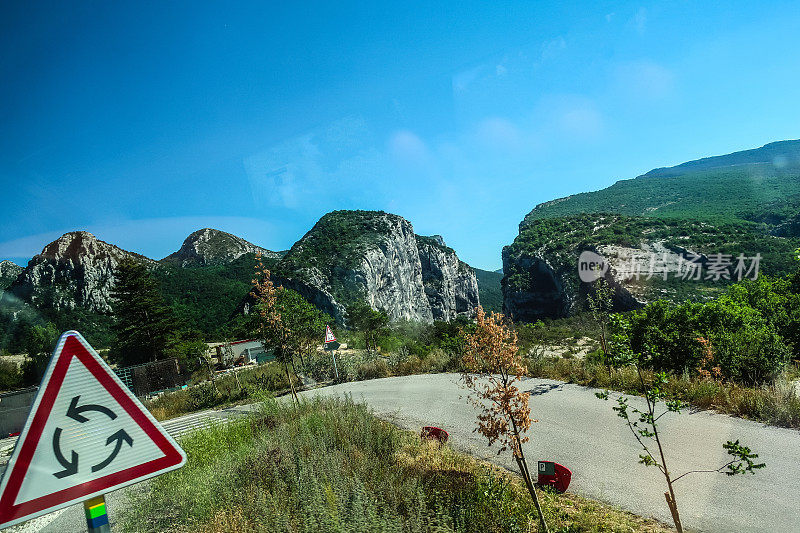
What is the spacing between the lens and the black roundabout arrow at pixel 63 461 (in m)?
1.58

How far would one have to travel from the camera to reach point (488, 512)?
3834mm

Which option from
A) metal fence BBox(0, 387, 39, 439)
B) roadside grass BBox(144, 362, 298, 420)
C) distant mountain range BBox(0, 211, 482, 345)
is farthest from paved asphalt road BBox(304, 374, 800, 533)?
distant mountain range BBox(0, 211, 482, 345)

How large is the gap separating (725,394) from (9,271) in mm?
79885

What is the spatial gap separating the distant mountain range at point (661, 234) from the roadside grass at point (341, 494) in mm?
42106

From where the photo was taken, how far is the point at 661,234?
51.2m

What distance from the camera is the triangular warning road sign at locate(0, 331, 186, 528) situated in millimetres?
1529

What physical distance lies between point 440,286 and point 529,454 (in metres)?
123

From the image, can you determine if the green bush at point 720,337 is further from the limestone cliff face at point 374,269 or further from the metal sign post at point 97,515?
the limestone cliff face at point 374,269

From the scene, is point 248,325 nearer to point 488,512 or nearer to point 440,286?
point 488,512

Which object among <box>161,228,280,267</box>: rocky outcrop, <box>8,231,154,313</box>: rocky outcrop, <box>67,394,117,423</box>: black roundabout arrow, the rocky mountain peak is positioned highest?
<box>161,228,280,267</box>: rocky outcrop

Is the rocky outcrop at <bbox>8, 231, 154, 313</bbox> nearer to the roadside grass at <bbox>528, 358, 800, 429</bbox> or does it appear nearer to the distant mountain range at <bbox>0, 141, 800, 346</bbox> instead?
the distant mountain range at <bbox>0, 141, 800, 346</bbox>

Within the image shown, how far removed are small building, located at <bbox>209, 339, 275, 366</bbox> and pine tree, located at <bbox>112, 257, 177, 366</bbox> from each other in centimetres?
505

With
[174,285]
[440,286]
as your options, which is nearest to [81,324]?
[174,285]

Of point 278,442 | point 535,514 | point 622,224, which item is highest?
point 622,224
